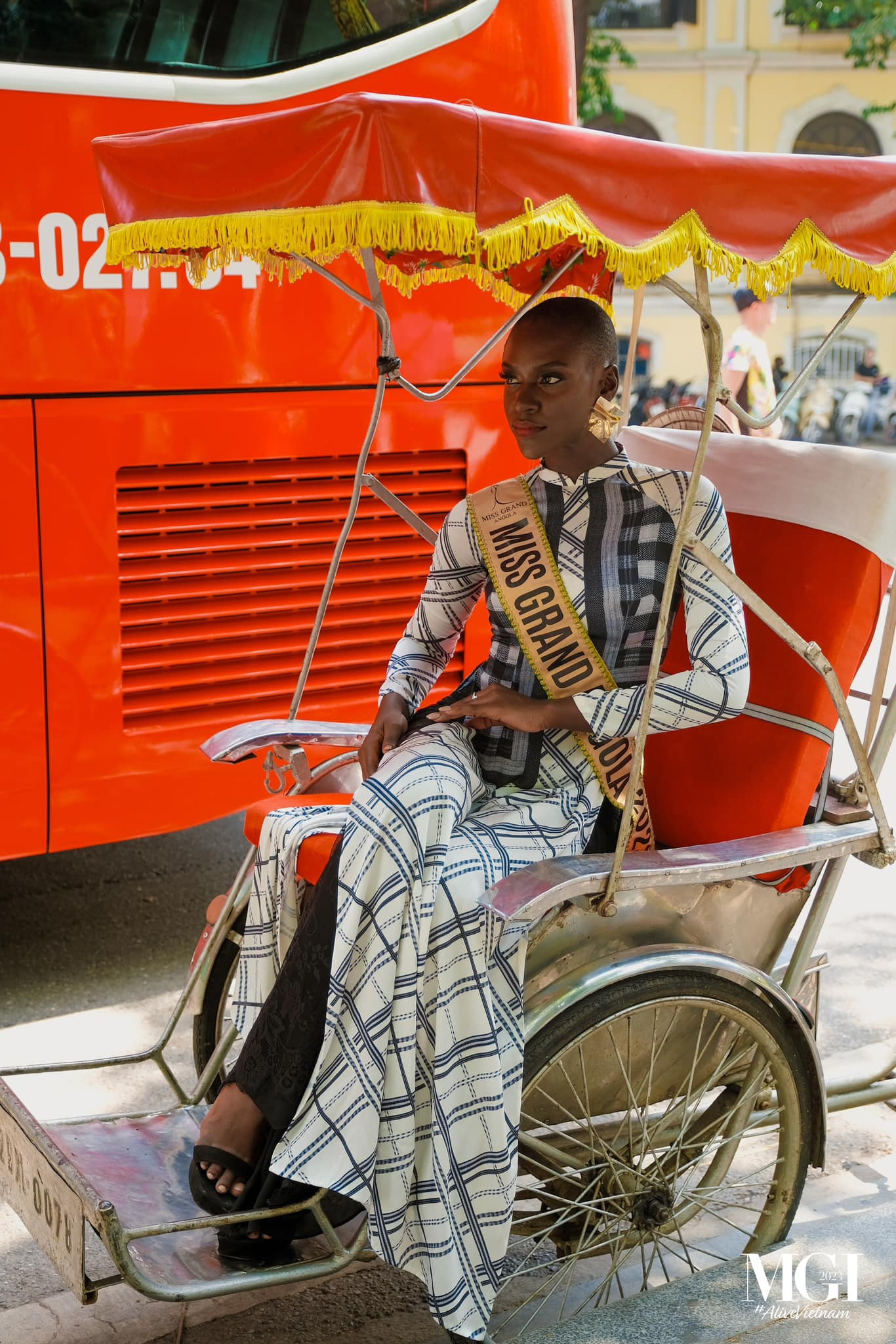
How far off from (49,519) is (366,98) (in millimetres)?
2056

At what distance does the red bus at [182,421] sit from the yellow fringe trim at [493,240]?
53.4 inches

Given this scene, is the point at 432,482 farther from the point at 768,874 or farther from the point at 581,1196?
the point at 581,1196

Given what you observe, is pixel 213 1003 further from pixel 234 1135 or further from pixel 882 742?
pixel 882 742

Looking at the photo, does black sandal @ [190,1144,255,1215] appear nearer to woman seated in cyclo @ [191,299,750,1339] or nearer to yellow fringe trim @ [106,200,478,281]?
woman seated in cyclo @ [191,299,750,1339]

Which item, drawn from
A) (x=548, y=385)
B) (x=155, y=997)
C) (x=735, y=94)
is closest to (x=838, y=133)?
(x=735, y=94)

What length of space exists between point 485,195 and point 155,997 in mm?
2747

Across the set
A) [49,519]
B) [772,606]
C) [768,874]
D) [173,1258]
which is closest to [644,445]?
[772,606]

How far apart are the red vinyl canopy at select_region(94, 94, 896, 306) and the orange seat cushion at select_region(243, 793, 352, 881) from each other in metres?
1.06

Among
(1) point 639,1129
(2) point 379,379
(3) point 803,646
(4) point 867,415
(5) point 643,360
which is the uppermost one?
(5) point 643,360

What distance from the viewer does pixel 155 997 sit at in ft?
13.3

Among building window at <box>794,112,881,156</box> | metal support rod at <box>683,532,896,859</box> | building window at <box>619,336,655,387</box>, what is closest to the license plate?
metal support rod at <box>683,532,896,859</box>

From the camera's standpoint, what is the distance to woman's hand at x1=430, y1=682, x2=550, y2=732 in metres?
2.55

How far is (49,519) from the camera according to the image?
3771 mm

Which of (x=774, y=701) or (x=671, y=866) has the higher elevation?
(x=774, y=701)
